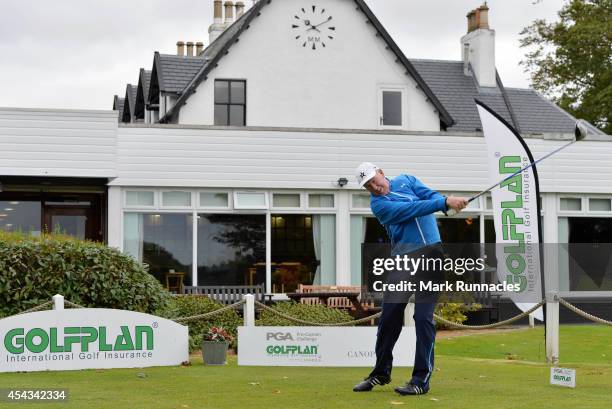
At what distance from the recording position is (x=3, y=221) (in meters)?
24.7

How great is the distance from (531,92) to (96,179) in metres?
16.2

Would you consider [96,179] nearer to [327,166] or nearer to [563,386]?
[327,166]

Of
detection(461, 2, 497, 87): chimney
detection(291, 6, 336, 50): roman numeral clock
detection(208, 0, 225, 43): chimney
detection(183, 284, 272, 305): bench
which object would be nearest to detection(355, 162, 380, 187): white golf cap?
detection(183, 284, 272, 305): bench

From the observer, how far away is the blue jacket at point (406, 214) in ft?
32.2

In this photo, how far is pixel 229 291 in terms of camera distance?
22359mm

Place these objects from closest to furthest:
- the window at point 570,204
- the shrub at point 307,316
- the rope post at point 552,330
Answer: the rope post at point 552,330
the shrub at point 307,316
the window at point 570,204

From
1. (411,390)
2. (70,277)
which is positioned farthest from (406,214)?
(70,277)

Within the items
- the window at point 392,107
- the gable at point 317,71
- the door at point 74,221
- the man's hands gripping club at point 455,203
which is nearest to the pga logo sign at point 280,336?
the man's hands gripping club at point 455,203

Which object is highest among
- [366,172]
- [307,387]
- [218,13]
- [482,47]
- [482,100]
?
[218,13]

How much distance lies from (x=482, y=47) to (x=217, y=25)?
9596 mm

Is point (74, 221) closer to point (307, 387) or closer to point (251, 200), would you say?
point (251, 200)

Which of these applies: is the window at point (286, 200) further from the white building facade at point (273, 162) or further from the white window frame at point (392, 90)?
the white window frame at point (392, 90)

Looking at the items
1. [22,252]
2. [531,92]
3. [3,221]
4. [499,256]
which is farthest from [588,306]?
[22,252]

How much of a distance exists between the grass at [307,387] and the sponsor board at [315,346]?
0.28 m
